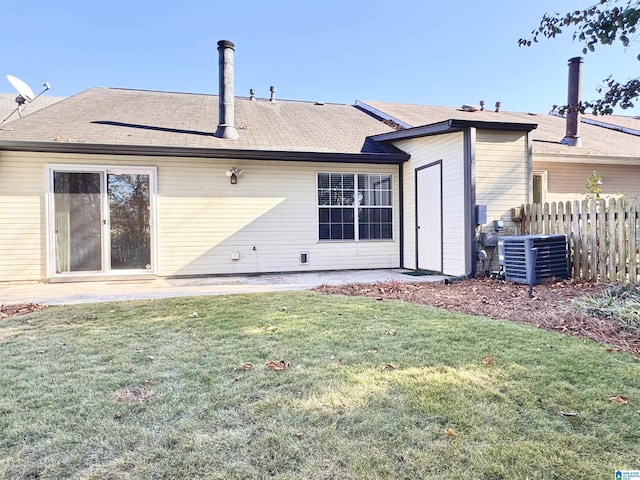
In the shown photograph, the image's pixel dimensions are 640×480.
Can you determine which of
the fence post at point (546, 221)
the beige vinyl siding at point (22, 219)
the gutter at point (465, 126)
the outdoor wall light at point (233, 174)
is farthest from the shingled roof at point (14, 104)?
the fence post at point (546, 221)

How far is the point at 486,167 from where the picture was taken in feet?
23.0

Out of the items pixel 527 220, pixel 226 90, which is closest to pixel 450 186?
pixel 527 220

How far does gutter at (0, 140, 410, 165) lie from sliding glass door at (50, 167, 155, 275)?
0.41 meters

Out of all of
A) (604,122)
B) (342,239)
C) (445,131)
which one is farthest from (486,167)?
(604,122)

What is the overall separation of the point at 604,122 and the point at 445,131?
33.6ft

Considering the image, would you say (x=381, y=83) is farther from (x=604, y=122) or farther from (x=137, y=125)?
(x=137, y=125)

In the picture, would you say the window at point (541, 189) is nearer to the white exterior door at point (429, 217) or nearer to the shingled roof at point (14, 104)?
the white exterior door at point (429, 217)

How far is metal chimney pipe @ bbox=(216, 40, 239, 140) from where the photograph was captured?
27.9ft

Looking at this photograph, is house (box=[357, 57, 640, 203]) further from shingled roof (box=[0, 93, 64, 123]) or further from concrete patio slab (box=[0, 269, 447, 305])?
shingled roof (box=[0, 93, 64, 123])

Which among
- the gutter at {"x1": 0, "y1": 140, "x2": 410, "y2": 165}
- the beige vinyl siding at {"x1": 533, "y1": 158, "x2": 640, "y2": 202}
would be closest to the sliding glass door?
the gutter at {"x1": 0, "y1": 140, "x2": 410, "y2": 165}

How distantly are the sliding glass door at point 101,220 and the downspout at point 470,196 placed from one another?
6001 millimetres

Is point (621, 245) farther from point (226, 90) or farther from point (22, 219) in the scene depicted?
point (22, 219)

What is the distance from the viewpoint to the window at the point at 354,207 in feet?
28.6

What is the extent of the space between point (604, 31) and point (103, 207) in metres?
7.85
